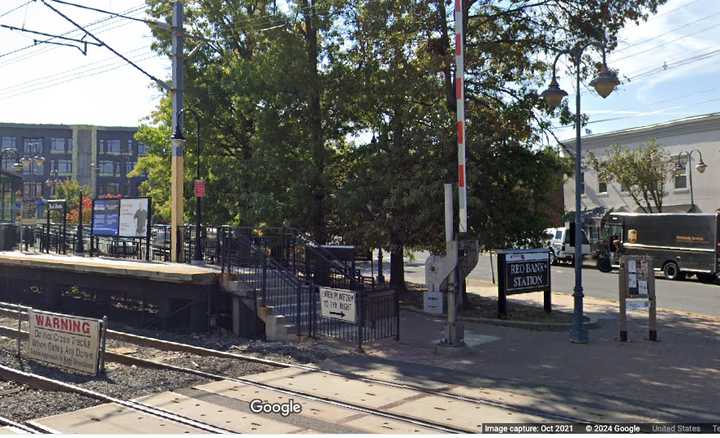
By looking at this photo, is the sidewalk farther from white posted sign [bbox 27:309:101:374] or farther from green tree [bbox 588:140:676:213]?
green tree [bbox 588:140:676:213]

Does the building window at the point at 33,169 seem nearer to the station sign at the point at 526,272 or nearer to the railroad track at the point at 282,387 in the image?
the railroad track at the point at 282,387

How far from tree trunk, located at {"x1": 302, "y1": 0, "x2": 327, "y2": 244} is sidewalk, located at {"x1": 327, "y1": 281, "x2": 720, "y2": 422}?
15.6 ft

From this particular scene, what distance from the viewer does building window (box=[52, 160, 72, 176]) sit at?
82.4 m

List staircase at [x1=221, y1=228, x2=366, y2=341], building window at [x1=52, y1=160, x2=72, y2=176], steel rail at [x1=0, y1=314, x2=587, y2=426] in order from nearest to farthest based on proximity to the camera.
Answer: steel rail at [x1=0, y1=314, x2=587, y2=426], staircase at [x1=221, y1=228, x2=366, y2=341], building window at [x1=52, y1=160, x2=72, y2=176]

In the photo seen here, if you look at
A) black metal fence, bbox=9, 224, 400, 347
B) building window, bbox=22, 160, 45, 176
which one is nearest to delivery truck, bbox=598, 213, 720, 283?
black metal fence, bbox=9, 224, 400, 347

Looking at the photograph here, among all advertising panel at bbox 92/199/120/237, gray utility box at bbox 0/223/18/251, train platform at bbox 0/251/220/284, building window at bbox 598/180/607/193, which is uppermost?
building window at bbox 598/180/607/193

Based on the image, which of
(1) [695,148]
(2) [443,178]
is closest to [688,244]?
(1) [695,148]

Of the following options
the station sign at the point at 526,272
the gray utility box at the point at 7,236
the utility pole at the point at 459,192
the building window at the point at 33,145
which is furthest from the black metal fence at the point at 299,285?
the building window at the point at 33,145

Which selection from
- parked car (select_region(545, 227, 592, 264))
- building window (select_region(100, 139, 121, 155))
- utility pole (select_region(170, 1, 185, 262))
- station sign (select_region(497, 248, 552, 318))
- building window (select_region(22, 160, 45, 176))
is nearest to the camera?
station sign (select_region(497, 248, 552, 318))

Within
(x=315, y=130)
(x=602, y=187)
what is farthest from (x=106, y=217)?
(x=602, y=187)

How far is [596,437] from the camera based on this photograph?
22.0ft

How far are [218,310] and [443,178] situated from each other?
6195 mm

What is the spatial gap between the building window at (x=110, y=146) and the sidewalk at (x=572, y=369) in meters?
77.1

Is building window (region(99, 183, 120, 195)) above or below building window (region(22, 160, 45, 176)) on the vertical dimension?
below
